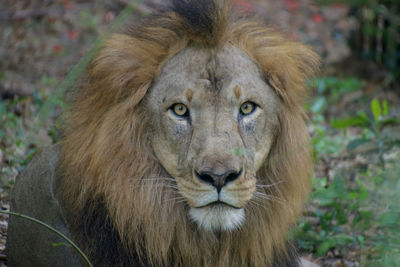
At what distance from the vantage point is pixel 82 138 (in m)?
3.70

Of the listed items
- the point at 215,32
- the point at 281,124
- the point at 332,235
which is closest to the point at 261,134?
the point at 281,124

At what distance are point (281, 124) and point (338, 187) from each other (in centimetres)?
61

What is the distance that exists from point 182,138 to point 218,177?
16.9 inches

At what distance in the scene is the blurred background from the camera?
16.2 feet

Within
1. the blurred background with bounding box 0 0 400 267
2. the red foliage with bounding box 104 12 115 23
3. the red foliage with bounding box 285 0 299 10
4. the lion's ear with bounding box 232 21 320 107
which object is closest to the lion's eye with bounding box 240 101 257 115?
the lion's ear with bounding box 232 21 320 107

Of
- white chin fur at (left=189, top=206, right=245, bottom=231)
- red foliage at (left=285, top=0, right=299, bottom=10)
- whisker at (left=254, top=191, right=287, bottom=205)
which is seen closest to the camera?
white chin fur at (left=189, top=206, right=245, bottom=231)

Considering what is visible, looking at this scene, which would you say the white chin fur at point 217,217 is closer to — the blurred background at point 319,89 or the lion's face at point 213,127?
the lion's face at point 213,127

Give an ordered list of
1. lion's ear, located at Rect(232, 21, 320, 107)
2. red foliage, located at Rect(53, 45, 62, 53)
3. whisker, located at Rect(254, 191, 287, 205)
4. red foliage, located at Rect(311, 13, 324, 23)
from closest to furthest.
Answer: whisker, located at Rect(254, 191, 287, 205)
lion's ear, located at Rect(232, 21, 320, 107)
red foliage, located at Rect(53, 45, 62, 53)
red foliage, located at Rect(311, 13, 324, 23)

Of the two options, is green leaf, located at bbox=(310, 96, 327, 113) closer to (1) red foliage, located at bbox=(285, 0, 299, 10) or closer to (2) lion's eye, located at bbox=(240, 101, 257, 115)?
(2) lion's eye, located at bbox=(240, 101, 257, 115)

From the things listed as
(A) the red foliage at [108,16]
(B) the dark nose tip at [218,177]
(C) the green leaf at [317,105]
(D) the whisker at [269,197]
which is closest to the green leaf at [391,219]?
(B) the dark nose tip at [218,177]

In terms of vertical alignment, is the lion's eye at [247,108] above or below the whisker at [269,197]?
above

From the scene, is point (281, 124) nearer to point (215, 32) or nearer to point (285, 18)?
point (215, 32)

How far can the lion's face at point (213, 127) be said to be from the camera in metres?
3.18

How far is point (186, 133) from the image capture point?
3422 millimetres
